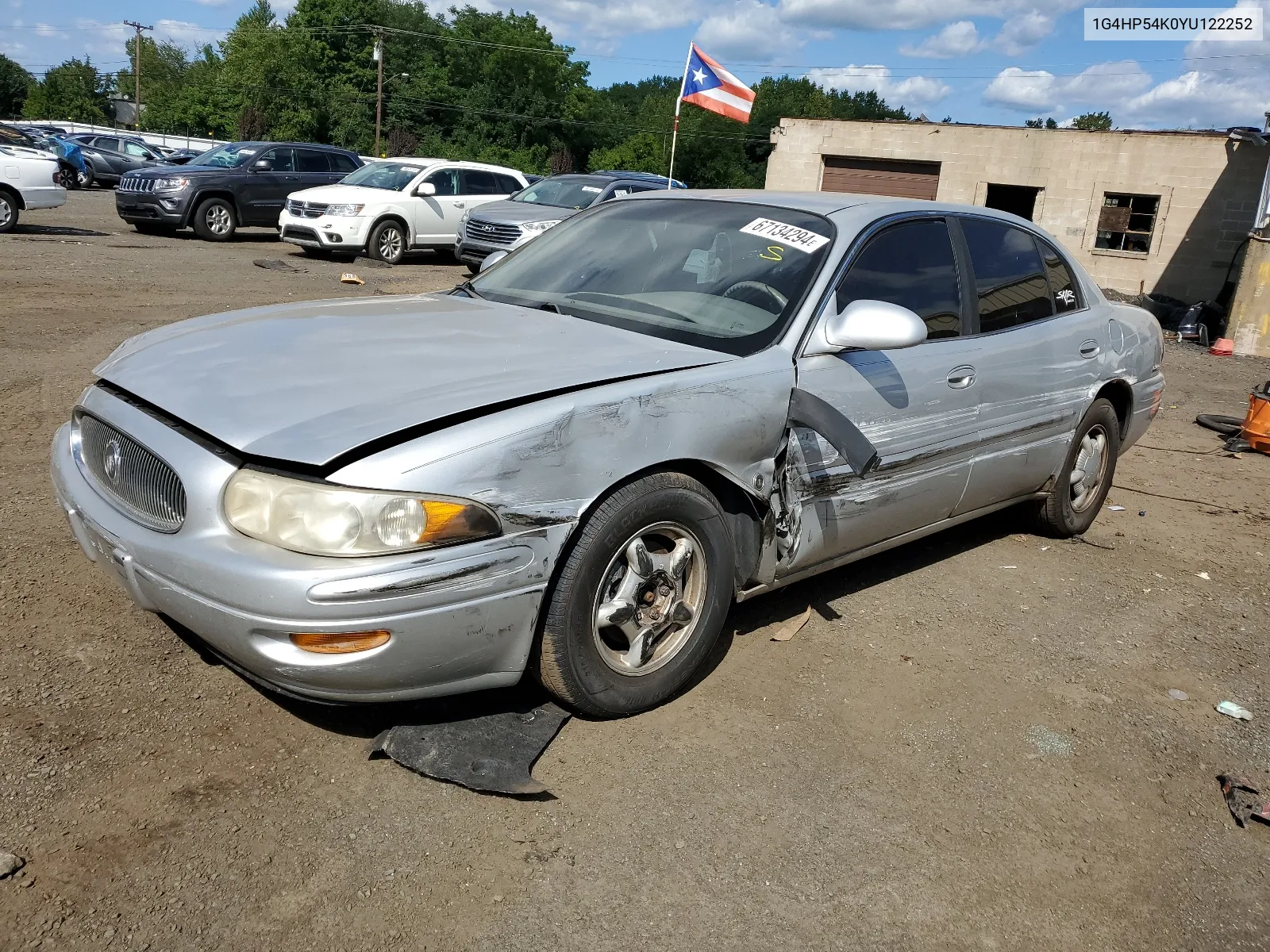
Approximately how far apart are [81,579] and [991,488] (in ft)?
12.3

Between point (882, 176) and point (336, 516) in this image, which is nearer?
point (336, 516)

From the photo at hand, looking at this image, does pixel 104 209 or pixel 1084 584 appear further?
pixel 104 209

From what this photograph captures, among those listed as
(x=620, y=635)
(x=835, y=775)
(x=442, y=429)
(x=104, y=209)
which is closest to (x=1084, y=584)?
(x=835, y=775)

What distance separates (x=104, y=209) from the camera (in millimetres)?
22812

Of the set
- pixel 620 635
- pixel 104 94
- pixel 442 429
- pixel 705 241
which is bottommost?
pixel 620 635

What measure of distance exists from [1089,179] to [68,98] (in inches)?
3310

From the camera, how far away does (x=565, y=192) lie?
16062mm

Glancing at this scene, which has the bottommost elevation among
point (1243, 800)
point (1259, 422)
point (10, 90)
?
point (1243, 800)

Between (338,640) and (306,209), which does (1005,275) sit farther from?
(306,209)

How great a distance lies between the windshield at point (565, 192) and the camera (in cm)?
1577

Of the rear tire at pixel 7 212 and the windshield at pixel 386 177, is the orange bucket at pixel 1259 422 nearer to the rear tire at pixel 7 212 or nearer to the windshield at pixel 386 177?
the windshield at pixel 386 177

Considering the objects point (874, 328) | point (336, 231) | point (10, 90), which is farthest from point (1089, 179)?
point (10, 90)

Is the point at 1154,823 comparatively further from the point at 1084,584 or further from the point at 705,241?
the point at 705,241

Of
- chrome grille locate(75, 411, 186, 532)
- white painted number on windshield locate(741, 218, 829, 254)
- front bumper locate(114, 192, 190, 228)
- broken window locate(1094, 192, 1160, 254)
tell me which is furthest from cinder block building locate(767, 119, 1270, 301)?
chrome grille locate(75, 411, 186, 532)
